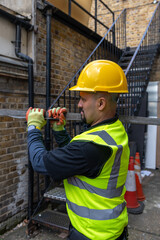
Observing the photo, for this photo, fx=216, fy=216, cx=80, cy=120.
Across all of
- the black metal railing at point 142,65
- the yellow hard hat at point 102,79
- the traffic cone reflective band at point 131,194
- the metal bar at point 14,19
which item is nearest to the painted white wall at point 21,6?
the metal bar at point 14,19

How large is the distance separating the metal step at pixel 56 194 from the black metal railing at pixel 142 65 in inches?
78.6

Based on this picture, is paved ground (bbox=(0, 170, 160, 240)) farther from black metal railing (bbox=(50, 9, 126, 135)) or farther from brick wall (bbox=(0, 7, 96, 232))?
black metal railing (bbox=(50, 9, 126, 135))

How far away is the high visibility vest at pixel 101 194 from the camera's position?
53.9 inches

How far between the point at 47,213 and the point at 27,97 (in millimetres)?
1862

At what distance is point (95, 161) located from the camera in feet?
4.28

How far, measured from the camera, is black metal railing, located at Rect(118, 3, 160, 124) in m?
4.54

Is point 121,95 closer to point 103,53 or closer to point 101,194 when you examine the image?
point 103,53

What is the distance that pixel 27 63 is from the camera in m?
3.49

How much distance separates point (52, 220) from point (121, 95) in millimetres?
2677

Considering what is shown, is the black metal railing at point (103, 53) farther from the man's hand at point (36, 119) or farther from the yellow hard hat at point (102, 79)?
the yellow hard hat at point (102, 79)

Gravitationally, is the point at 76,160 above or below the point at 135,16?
below

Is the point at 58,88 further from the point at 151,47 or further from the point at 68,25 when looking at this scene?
the point at 151,47

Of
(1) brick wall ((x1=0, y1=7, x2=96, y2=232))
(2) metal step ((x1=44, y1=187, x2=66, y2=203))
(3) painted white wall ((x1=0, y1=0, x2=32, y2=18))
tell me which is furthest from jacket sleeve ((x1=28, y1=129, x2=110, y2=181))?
(3) painted white wall ((x1=0, y1=0, x2=32, y2=18))

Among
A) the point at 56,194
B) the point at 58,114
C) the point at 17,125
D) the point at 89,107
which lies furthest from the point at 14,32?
the point at 56,194
